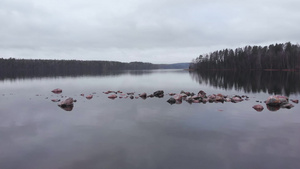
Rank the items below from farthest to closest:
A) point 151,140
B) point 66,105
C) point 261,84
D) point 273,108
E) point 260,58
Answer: point 260,58
point 261,84
point 66,105
point 273,108
point 151,140

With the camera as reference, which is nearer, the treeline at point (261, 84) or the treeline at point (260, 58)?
the treeline at point (261, 84)

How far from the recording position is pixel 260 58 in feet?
Result: 497

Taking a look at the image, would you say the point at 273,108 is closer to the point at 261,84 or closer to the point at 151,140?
the point at 151,140

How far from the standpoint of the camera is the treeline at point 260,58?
136 metres

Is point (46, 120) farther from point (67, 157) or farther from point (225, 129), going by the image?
point (225, 129)

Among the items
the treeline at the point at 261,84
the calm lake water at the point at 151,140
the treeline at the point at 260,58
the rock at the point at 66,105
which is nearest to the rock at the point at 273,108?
the calm lake water at the point at 151,140

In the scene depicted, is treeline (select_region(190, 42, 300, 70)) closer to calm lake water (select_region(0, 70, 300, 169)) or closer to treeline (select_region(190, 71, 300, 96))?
treeline (select_region(190, 71, 300, 96))

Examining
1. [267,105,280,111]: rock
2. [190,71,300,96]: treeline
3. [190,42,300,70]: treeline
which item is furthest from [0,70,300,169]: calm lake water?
[190,42,300,70]: treeline

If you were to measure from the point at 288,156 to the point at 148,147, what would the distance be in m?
8.48

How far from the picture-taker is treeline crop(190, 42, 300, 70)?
136 metres

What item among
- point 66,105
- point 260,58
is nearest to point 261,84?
point 66,105

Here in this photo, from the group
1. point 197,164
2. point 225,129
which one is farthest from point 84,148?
point 225,129

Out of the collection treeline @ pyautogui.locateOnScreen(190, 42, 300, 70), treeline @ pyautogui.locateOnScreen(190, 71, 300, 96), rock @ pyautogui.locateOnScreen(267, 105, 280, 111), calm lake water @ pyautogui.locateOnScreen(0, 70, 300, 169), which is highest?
treeline @ pyautogui.locateOnScreen(190, 42, 300, 70)

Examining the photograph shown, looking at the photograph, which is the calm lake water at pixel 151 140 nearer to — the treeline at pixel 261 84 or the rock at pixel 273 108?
the rock at pixel 273 108
